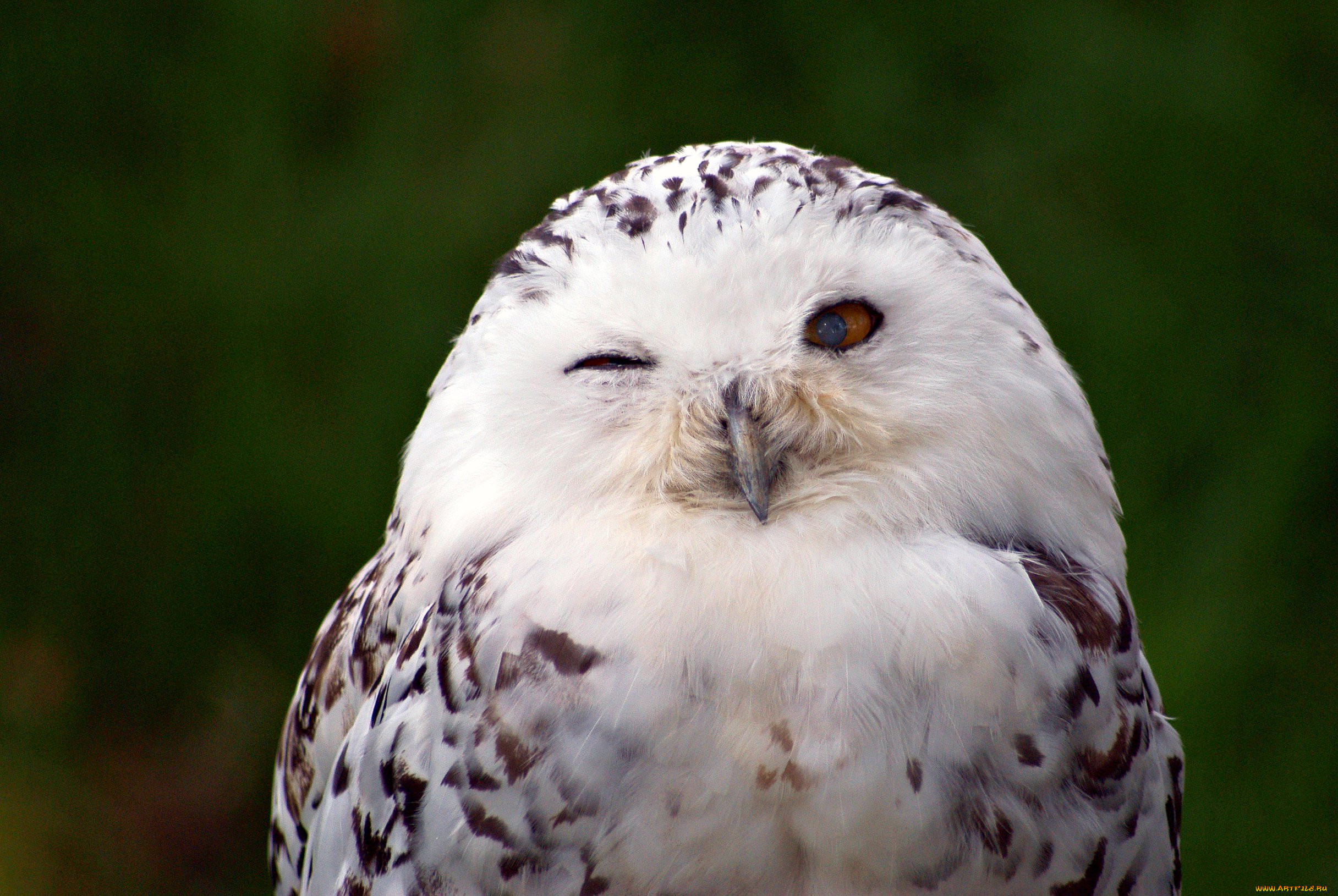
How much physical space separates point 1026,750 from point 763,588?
0.63 feet

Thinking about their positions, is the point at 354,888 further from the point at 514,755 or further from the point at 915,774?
the point at 915,774

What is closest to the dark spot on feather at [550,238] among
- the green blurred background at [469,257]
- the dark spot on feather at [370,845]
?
the dark spot on feather at [370,845]

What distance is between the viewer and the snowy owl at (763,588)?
0.70 metres

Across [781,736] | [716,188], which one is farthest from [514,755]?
[716,188]

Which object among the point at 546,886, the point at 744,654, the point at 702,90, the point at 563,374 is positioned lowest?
the point at 546,886

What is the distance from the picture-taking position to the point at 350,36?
1840 millimetres

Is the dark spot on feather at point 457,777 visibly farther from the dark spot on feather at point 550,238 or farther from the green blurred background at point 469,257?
the green blurred background at point 469,257

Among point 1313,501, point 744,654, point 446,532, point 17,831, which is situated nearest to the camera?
point 744,654

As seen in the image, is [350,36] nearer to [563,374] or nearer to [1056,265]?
[1056,265]

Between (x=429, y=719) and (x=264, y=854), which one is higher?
(x=429, y=719)

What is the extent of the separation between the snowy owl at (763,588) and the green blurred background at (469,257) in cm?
100

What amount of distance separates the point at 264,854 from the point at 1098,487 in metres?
1.58

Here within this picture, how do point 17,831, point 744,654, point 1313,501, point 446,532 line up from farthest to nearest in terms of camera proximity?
point 17,831, point 1313,501, point 446,532, point 744,654

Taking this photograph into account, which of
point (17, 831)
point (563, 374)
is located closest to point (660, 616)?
point (563, 374)
